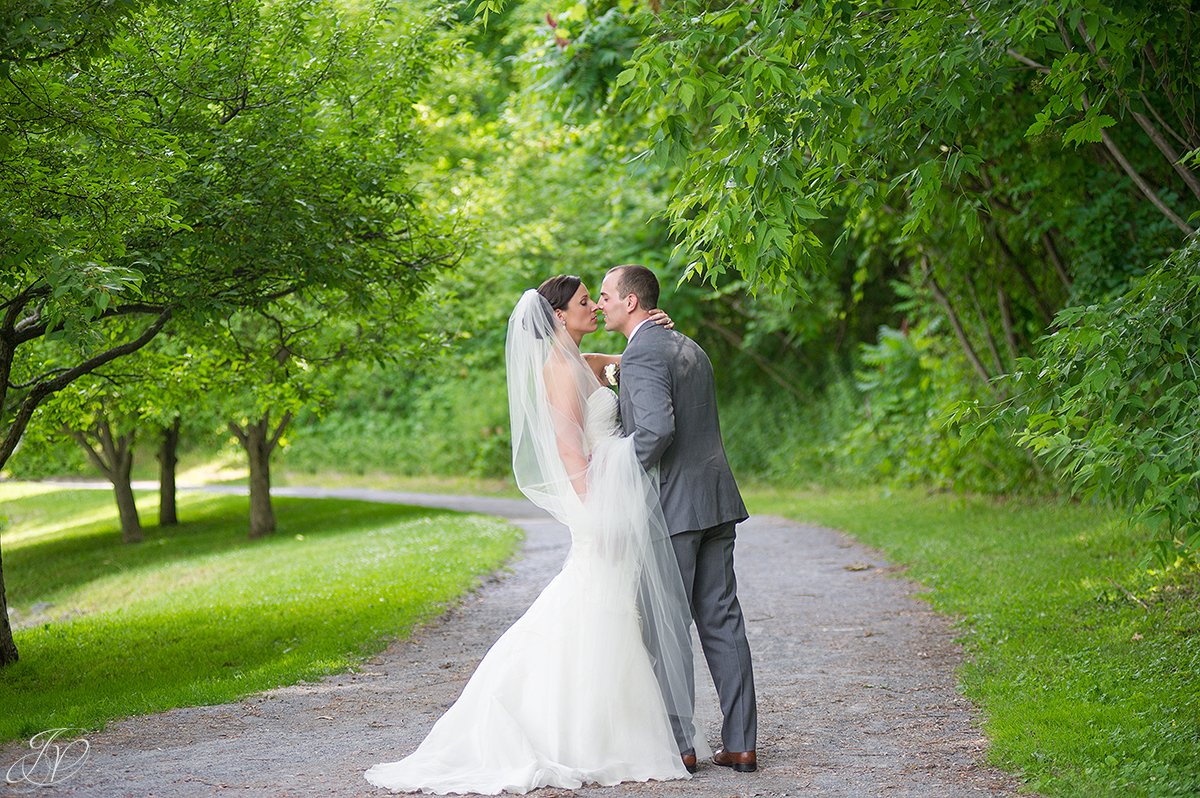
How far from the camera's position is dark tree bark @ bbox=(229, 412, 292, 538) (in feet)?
68.1

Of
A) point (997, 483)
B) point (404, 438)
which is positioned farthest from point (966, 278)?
point (404, 438)

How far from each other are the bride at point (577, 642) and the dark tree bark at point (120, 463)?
1662 cm

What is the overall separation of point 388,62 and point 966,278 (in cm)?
949

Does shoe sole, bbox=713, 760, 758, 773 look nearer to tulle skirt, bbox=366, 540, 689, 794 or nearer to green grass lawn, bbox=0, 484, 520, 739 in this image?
tulle skirt, bbox=366, 540, 689, 794

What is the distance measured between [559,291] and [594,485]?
41.1 inches

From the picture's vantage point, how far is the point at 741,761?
5590mm

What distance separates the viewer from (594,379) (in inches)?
239

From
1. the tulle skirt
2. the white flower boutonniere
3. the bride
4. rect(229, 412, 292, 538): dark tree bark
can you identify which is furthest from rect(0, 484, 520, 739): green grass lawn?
the white flower boutonniere

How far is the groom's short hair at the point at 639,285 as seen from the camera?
578 centimetres


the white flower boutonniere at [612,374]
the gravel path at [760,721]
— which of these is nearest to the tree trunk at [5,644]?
the gravel path at [760,721]

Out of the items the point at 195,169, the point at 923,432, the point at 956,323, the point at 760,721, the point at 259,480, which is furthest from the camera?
the point at 259,480

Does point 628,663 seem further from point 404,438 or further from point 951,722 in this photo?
point 404,438

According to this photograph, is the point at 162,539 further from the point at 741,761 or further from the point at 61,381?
the point at 741,761

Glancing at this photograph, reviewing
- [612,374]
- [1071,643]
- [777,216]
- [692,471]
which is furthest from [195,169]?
[1071,643]
